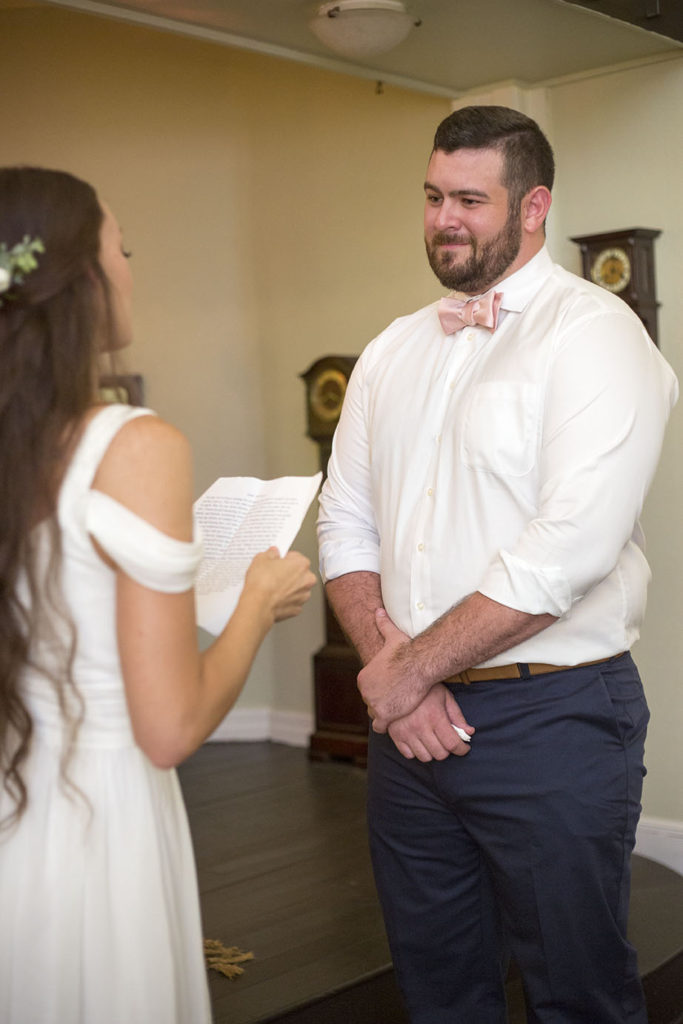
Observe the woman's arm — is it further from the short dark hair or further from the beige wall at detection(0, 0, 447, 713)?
the beige wall at detection(0, 0, 447, 713)

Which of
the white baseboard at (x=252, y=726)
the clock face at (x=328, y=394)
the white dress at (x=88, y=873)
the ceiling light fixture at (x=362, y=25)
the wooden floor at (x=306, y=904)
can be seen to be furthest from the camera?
the white baseboard at (x=252, y=726)

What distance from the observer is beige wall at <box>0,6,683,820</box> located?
556 centimetres

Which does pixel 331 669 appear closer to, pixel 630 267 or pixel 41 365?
pixel 630 267

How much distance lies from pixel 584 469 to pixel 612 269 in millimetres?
2044

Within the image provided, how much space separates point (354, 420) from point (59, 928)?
1365 mm

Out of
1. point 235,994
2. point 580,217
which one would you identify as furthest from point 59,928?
point 580,217

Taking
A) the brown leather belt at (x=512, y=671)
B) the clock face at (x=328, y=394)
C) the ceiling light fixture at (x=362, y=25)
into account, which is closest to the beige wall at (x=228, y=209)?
the clock face at (x=328, y=394)

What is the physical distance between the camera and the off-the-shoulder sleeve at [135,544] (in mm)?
1374

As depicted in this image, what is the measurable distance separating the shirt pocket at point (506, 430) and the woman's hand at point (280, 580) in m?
0.61

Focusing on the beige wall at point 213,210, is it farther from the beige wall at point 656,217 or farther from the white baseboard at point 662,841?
the white baseboard at point 662,841

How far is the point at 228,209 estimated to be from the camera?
19.7 ft

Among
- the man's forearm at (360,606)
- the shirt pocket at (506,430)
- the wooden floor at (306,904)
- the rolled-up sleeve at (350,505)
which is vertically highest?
the shirt pocket at (506,430)

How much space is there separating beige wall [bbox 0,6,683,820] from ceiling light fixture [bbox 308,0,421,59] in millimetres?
1837

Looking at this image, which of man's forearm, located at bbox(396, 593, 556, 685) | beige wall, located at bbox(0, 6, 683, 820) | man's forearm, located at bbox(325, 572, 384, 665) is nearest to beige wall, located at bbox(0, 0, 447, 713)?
beige wall, located at bbox(0, 6, 683, 820)
